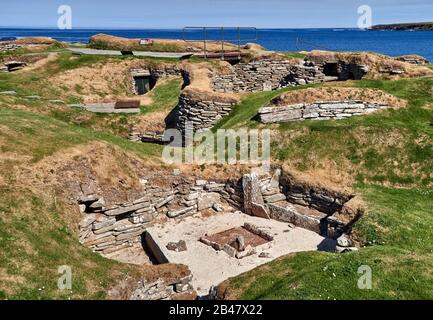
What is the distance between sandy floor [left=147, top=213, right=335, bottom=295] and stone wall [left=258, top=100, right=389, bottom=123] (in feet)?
22.6

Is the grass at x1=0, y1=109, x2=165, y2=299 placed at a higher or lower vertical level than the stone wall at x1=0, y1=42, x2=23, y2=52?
lower

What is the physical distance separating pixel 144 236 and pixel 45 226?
671cm

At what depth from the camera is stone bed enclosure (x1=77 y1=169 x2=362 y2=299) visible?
2044cm

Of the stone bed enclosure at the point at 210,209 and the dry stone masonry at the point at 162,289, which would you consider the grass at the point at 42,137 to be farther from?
the dry stone masonry at the point at 162,289

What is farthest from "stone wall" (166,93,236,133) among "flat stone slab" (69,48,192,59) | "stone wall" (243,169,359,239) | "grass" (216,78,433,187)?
"flat stone slab" (69,48,192,59)

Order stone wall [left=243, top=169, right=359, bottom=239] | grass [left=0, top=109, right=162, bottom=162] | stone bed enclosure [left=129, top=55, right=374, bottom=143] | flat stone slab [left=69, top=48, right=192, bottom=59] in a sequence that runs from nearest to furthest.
A: grass [left=0, top=109, right=162, bottom=162] < stone wall [left=243, top=169, right=359, bottom=239] < stone bed enclosure [left=129, top=55, right=374, bottom=143] < flat stone slab [left=69, top=48, right=192, bottom=59]

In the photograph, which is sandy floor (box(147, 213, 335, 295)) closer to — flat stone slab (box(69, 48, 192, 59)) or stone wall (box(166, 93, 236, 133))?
stone wall (box(166, 93, 236, 133))

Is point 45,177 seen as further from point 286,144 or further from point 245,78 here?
point 245,78

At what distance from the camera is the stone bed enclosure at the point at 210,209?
20.4 meters

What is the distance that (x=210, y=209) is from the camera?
24.6 meters

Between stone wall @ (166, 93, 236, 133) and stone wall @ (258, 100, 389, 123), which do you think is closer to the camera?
stone wall @ (258, 100, 389, 123)

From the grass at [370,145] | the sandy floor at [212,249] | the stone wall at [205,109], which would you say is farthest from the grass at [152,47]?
the sandy floor at [212,249]

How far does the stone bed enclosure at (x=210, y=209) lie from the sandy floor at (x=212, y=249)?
32 centimetres

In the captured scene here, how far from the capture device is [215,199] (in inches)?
974
